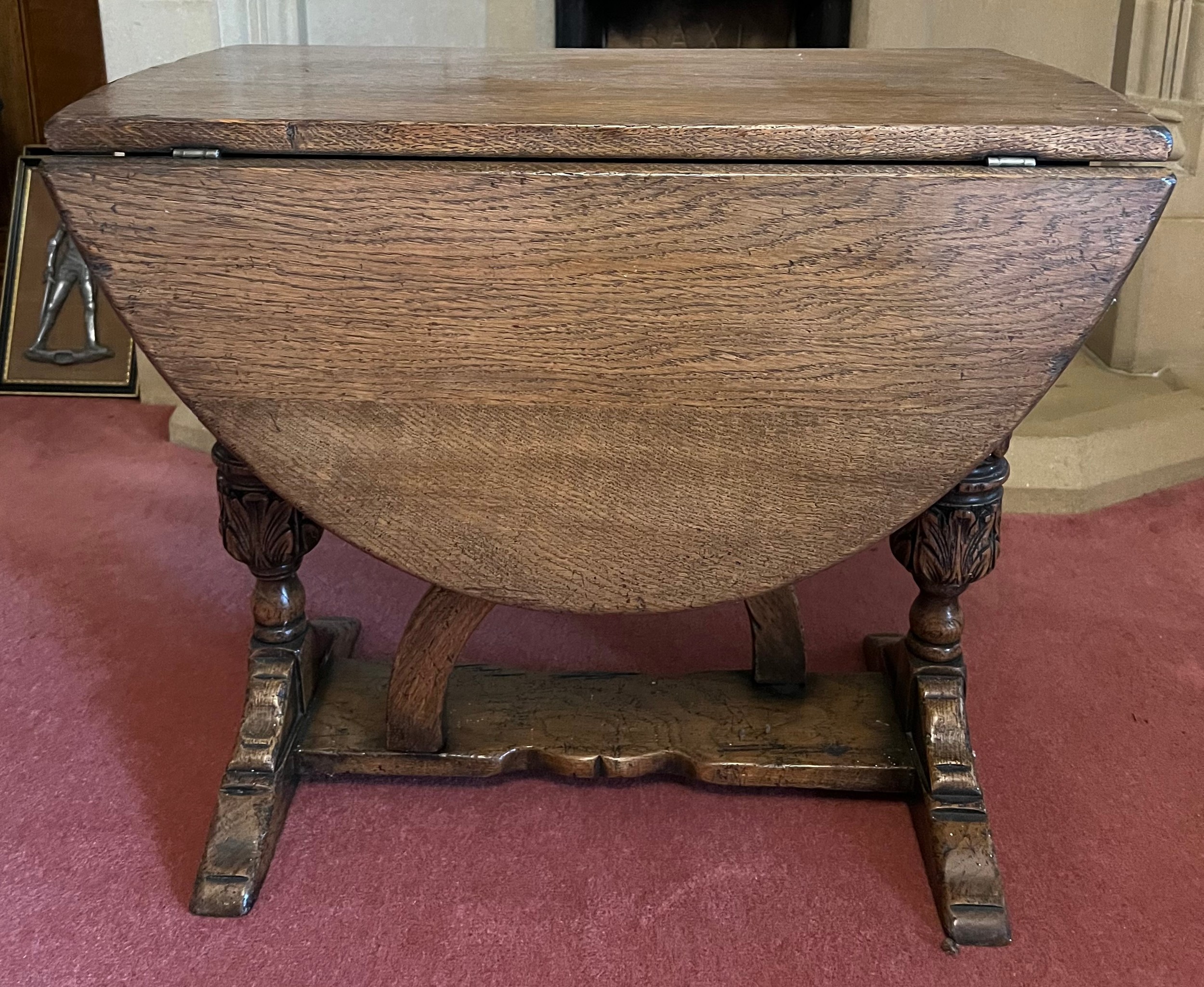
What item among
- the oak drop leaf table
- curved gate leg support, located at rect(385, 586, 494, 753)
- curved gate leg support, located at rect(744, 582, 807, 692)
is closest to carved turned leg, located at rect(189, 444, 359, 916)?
the oak drop leaf table

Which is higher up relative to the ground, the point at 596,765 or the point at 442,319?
the point at 442,319

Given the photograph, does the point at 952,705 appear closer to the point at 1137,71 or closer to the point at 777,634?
the point at 777,634

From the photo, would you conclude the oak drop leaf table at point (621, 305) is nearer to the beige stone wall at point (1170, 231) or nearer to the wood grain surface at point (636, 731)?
the wood grain surface at point (636, 731)

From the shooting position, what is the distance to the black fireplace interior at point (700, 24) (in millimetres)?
2748

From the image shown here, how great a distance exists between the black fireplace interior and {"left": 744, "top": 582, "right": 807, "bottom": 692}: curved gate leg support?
1751 mm

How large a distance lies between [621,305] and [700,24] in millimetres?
1994

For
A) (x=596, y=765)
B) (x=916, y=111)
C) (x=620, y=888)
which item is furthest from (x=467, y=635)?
(x=916, y=111)

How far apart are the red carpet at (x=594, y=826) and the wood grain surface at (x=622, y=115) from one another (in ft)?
2.32

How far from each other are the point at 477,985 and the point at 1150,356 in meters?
2.05

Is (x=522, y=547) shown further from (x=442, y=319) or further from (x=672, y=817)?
(x=672, y=817)

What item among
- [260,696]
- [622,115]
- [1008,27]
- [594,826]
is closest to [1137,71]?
[1008,27]

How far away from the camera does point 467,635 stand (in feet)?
4.15

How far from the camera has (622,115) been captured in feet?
3.31

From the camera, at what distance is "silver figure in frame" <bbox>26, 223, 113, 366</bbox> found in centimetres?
257
